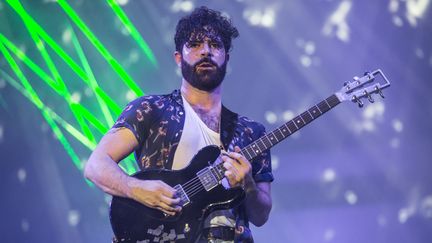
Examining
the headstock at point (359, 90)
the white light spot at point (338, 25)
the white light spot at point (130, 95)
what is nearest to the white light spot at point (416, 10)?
the white light spot at point (338, 25)

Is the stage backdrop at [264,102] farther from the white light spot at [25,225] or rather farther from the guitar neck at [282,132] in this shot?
the guitar neck at [282,132]

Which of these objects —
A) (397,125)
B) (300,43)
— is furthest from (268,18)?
(397,125)

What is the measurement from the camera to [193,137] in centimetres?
235

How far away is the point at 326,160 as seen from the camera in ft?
12.4

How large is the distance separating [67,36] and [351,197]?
84.0 inches

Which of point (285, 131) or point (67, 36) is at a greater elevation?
point (67, 36)

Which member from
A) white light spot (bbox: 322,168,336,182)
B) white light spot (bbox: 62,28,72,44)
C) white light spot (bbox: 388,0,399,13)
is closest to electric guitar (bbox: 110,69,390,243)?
white light spot (bbox: 322,168,336,182)

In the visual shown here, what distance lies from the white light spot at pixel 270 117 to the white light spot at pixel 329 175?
0.47 metres

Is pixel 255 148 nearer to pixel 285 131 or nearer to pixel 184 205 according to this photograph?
pixel 285 131

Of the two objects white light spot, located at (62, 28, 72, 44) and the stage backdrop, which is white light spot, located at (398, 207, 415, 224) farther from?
white light spot, located at (62, 28, 72, 44)

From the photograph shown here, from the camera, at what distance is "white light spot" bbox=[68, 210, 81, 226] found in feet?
11.9

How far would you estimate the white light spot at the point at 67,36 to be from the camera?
3.84 m

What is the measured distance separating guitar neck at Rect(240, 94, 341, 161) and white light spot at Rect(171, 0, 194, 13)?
1.68m

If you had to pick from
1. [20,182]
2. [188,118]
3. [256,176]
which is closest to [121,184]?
[188,118]
